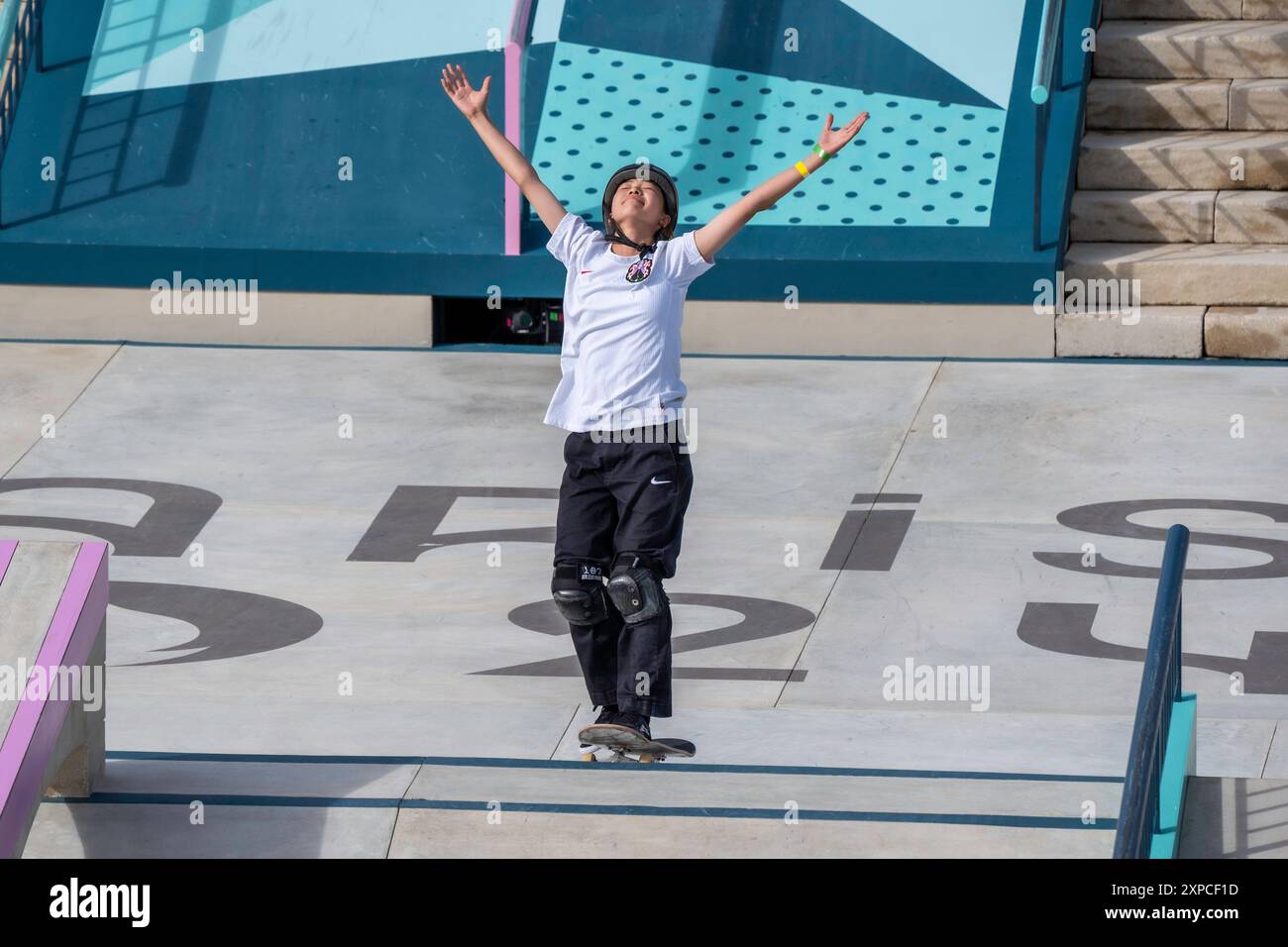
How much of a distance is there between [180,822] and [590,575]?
1368mm

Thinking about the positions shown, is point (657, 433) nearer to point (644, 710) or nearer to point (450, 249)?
point (644, 710)

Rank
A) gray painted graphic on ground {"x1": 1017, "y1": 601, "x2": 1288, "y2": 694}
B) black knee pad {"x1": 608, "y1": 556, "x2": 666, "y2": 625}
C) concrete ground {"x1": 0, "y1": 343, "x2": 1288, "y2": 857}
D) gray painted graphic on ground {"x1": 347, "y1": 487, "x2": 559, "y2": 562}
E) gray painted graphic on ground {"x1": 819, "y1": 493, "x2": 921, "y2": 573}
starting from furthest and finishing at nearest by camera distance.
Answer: gray painted graphic on ground {"x1": 347, "y1": 487, "x2": 559, "y2": 562}
gray painted graphic on ground {"x1": 819, "y1": 493, "x2": 921, "y2": 573}
gray painted graphic on ground {"x1": 1017, "y1": 601, "x2": 1288, "y2": 694}
black knee pad {"x1": 608, "y1": 556, "x2": 666, "y2": 625}
concrete ground {"x1": 0, "y1": 343, "x2": 1288, "y2": 857}

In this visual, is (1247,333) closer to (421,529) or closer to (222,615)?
(421,529)

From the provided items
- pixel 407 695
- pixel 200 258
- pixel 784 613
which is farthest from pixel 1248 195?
pixel 407 695

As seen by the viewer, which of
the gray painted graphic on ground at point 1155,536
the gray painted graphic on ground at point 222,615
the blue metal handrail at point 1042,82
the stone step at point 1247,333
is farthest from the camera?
the stone step at point 1247,333

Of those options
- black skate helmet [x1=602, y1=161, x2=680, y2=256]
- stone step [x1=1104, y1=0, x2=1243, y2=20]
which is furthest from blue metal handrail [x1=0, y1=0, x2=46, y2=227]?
black skate helmet [x1=602, y1=161, x2=680, y2=256]

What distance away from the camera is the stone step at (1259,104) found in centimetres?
1271

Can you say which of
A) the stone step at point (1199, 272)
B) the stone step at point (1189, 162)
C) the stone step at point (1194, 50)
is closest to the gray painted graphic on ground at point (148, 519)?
the stone step at point (1199, 272)

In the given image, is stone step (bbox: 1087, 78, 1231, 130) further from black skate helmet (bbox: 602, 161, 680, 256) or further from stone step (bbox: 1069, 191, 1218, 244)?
black skate helmet (bbox: 602, 161, 680, 256)

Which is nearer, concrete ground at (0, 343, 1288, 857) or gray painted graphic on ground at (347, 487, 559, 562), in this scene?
concrete ground at (0, 343, 1288, 857)

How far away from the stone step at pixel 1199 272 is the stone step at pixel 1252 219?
10 cm

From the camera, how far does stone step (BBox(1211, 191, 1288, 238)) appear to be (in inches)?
480

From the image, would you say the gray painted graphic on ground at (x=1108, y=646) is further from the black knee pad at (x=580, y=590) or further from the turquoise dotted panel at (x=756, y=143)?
the turquoise dotted panel at (x=756, y=143)

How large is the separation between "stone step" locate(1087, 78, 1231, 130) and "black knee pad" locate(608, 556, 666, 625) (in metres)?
8.07
